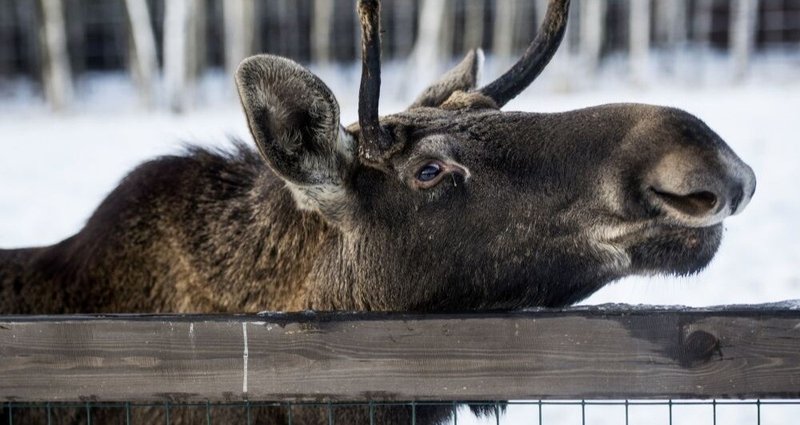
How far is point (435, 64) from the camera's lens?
2323 cm

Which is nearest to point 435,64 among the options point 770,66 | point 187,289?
point 770,66

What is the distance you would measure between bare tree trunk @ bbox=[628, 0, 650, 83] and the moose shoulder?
19.0 meters

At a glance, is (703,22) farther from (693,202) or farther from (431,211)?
(693,202)

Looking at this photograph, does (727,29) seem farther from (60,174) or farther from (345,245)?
(345,245)

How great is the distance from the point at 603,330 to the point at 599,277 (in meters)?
0.54

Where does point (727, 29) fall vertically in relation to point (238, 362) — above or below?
above

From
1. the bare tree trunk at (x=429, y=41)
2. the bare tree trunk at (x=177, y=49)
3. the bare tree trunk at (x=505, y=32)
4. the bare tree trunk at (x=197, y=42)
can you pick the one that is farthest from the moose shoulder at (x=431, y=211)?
the bare tree trunk at (x=505, y=32)

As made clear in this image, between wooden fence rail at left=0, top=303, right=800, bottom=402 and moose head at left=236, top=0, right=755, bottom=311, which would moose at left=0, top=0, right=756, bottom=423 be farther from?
wooden fence rail at left=0, top=303, right=800, bottom=402

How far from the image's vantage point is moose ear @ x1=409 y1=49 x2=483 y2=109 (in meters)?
4.50

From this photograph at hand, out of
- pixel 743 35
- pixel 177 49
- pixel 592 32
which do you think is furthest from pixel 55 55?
pixel 743 35

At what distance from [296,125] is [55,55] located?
807 inches

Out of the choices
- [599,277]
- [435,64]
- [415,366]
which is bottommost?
[415,366]

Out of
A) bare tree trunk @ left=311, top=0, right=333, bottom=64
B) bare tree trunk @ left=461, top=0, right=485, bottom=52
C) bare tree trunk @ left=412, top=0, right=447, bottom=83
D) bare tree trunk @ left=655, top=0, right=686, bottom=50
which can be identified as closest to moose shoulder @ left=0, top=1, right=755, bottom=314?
bare tree trunk @ left=412, top=0, right=447, bottom=83

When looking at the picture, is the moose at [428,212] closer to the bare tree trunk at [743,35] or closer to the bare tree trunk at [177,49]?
the bare tree trunk at [177,49]
